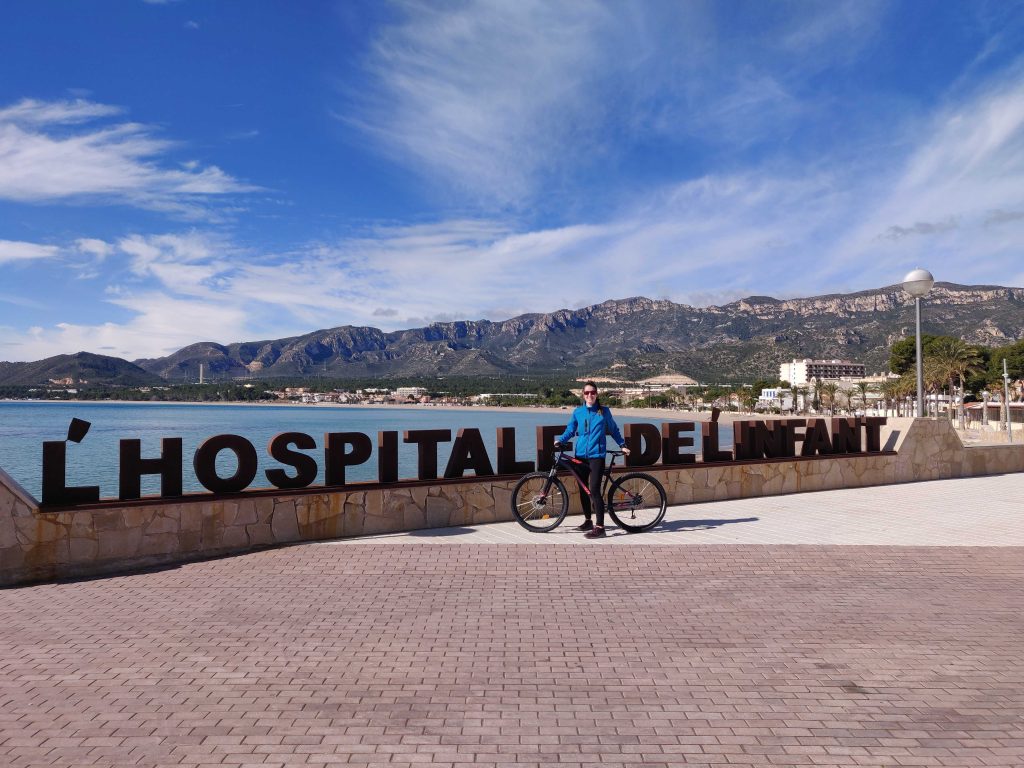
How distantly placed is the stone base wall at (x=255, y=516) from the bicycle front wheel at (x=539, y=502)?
1.27 feet

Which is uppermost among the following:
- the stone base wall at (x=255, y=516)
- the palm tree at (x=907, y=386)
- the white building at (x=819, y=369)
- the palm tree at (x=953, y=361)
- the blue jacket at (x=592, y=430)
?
the white building at (x=819, y=369)

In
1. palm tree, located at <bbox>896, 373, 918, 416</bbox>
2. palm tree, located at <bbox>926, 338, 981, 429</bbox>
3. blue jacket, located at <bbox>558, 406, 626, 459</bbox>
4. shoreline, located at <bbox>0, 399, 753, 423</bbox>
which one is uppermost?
palm tree, located at <bbox>926, 338, 981, 429</bbox>

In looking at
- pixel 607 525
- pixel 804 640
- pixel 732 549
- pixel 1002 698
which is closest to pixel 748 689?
pixel 804 640

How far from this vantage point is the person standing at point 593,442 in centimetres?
891

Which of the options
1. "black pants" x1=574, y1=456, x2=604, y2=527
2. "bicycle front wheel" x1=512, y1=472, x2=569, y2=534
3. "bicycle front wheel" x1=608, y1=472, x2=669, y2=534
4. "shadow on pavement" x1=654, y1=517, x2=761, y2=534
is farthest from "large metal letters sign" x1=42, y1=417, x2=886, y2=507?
"shadow on pavement" x1=654, y1=517, x2=761, y2=534

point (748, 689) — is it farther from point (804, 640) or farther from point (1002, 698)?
point (1002, 698)

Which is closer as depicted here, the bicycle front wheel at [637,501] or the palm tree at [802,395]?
the bicycle front wheel at [637,501]

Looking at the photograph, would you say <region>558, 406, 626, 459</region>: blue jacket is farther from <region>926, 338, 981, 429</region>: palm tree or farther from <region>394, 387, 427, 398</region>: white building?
<region>394, 387, 427, 398</region>: white building

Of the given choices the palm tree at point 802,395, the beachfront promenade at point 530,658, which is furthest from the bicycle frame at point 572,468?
the palm tree at point 802,395

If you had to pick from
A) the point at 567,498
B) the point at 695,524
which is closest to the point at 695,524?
the point at 695,524

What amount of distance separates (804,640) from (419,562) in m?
3.91

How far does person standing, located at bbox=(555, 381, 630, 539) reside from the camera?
891 centimetres

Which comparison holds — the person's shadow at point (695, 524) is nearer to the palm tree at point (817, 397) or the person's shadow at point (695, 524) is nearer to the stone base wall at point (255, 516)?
the stone base wall at point (255, 516)

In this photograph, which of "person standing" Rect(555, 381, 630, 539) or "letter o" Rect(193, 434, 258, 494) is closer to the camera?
"letter o" Rect(193, 434, 258, 494)
